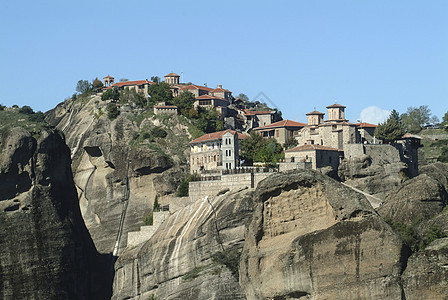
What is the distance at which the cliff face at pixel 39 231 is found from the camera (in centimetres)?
7812

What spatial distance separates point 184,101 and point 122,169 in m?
14.5

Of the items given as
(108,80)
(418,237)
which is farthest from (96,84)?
(418,237)

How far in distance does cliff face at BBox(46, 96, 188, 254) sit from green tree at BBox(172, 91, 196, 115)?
11.9 ft

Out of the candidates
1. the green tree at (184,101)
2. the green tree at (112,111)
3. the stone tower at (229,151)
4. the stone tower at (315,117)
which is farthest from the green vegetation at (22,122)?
the stone tower at (315,117)

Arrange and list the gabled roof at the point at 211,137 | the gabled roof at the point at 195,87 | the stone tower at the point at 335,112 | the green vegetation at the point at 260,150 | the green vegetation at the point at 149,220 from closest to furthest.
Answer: the green vegetation at the point at 149,220 → the green vegetation at the point at 260,150 → the gabled roof at the point at 211,137 → the stone tower at the point at 335,112 → the gabled roof at the point at 195,87

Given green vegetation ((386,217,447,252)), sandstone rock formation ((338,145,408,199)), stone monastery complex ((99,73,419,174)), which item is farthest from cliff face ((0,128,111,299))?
green vegetation ((386,217,447,252))

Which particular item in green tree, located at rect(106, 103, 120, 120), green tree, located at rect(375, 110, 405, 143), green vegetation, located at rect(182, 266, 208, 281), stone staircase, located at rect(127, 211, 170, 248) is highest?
green tree, located at rect(106, 103, 120, 120)

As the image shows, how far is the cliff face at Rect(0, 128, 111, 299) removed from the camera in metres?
78.1

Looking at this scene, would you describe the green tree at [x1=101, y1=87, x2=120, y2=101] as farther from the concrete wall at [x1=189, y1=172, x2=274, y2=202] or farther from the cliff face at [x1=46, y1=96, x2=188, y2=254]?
the concrete wall at [x1=189, y1=172, x2=274, y2=202]

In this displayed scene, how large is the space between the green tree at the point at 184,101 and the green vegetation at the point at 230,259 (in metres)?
40.3

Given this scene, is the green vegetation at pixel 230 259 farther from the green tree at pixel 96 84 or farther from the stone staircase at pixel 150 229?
the green tree at pixel 96 84

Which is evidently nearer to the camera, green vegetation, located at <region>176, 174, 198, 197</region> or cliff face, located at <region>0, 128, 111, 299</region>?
cliff face, located at <region>0, 128, 111, 299</region>

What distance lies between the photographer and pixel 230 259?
65.2 meters

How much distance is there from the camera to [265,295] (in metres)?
40.5
